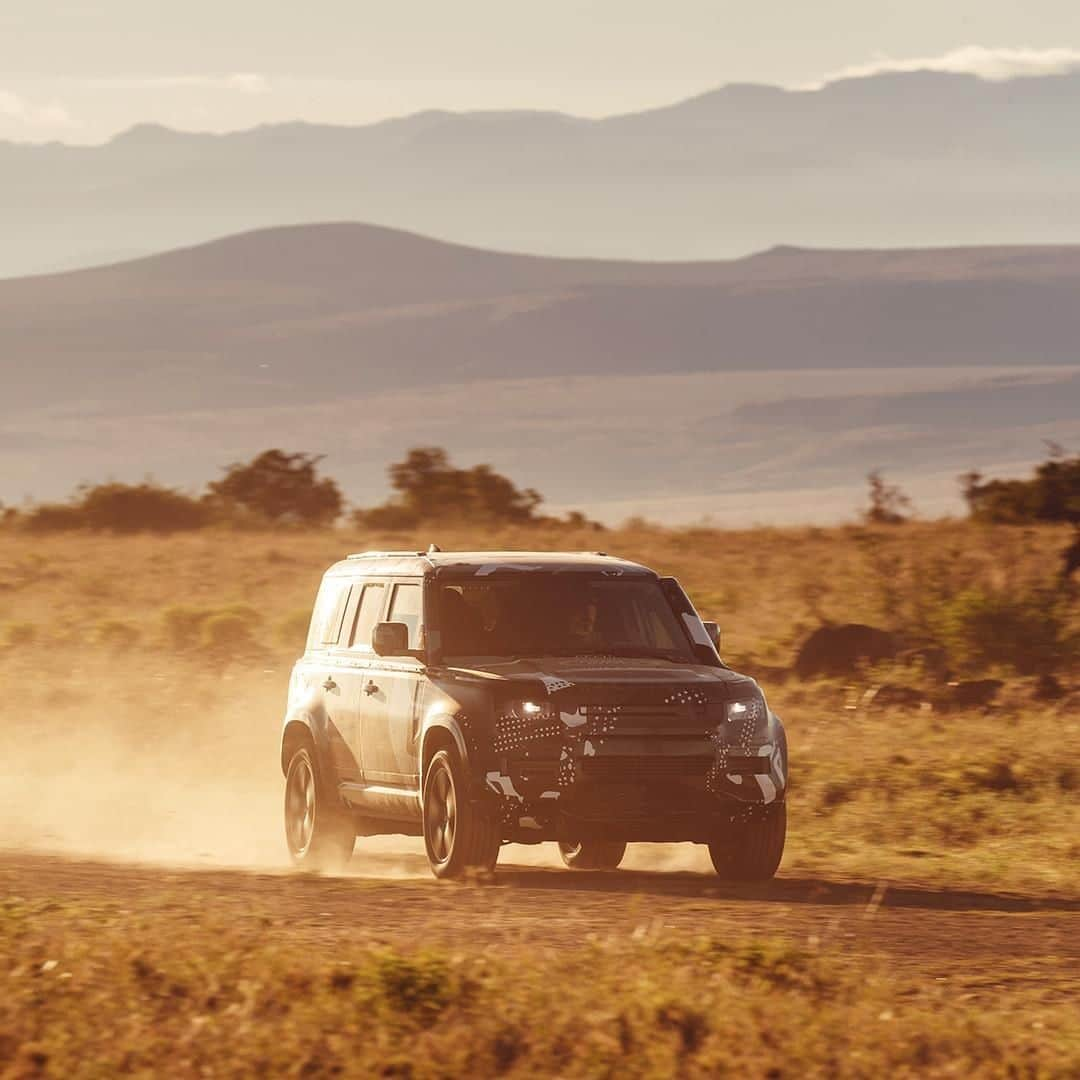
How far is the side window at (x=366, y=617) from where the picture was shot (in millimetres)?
14562

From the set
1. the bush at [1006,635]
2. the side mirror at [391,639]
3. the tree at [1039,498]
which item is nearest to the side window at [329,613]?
the side mirror at [391,639]

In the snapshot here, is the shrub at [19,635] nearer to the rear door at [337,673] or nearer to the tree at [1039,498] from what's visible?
the rear door at [337,673]

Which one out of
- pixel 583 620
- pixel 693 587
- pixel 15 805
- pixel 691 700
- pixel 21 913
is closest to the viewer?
pixel 21 913

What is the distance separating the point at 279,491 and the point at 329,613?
48825mm

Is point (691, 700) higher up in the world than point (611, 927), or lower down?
higher up

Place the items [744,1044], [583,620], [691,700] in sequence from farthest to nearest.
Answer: [583,620] < [691,700] < [744,1044]

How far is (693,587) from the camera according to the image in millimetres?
39219

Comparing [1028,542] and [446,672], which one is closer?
[446,672]

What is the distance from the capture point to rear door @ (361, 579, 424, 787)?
535 inches

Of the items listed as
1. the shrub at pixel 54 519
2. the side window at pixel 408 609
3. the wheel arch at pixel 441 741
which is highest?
the shrub at pixel 54 519

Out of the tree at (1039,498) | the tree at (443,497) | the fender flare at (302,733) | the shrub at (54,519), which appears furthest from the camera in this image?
the shrub at (54,519)

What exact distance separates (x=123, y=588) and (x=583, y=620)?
29.4 metres

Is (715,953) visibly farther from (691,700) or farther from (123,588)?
(123,588)

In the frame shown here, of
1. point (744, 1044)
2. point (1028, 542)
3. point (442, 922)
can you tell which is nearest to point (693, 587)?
point (1028, 542)
